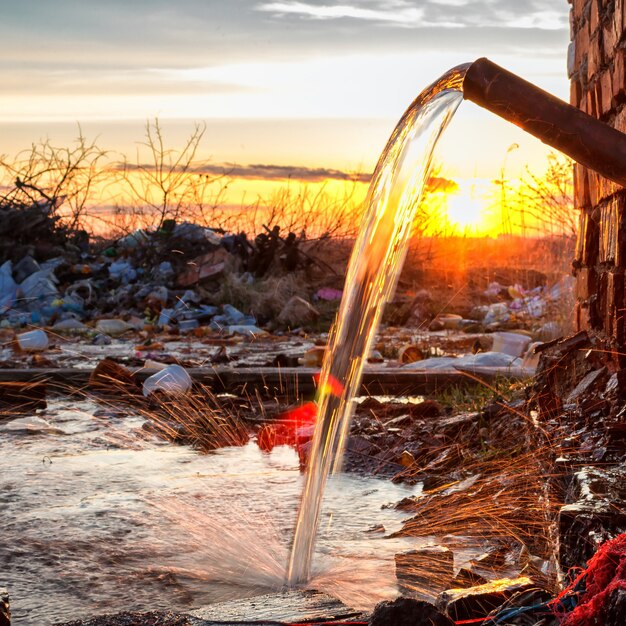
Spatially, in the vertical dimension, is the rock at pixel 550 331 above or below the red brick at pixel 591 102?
below

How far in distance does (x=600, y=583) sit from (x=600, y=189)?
5.89ft

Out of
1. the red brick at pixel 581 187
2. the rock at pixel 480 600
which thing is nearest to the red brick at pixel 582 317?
the red brick at pixel 581 187

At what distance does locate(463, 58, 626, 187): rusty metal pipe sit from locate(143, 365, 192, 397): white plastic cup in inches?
145

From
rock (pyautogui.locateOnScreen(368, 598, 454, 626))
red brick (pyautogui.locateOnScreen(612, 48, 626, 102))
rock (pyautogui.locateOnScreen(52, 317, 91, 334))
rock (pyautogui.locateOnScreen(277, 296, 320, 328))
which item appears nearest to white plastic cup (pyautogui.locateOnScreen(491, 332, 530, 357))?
rock (pyautogui.locateOnScreen(277, 296, 320, 328))

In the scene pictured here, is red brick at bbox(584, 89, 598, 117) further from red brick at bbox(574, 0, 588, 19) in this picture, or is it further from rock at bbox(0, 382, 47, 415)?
rock at bbox(0, 382, 47, 415)

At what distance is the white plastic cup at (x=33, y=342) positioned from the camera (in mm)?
7746

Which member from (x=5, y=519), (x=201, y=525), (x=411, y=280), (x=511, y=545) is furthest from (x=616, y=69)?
(x=411, y=280)

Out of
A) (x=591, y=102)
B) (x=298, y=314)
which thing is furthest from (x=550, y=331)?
(x=298, y=314)

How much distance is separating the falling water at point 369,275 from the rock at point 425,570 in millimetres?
298

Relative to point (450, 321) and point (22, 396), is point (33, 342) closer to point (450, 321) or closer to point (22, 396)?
point (22, 396)

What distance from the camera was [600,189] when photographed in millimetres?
3062

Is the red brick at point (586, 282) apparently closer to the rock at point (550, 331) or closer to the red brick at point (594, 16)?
the red brick at point (594, 16)

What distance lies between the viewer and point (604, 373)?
2982mm

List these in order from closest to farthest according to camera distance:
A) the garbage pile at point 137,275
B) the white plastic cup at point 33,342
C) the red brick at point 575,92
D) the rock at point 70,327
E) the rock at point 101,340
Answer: the red brick at point 575,92 → the white plastic cup at point 33,342 → the rock at point 101,340 → the rock at point 70,327 → the garbage pile at point 137,275
